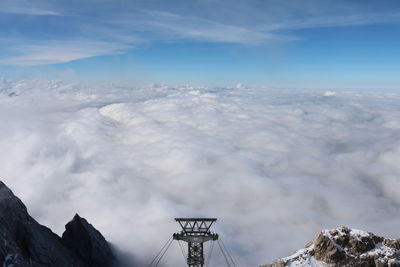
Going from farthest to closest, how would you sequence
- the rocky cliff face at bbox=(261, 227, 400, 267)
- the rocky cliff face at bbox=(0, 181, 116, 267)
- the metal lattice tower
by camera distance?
the rocky cliff face at bbox=(0, 181, 116, 267) < the metal lattice tower < the rocky cliff face at bbox=(261, 227, 400, 267)

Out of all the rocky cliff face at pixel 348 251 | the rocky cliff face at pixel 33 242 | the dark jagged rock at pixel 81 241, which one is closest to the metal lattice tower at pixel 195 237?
the rocky cliff face at pixel 348 251

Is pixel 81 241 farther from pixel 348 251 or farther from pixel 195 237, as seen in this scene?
pixel 348 251

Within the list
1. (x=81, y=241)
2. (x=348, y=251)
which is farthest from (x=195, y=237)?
(x=81, y=241)

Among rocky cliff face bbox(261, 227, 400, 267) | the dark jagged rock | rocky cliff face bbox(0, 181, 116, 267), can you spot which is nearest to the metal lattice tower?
rocky cliff face bbox(261, 227, 400, 267)

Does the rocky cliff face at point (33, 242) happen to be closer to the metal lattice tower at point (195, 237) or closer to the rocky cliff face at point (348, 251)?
the metal lattice tower at point (195, 237)

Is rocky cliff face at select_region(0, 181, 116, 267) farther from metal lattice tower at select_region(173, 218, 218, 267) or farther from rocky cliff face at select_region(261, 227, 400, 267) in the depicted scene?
rocky cliff face at select_region(261, 227, 400, 267)

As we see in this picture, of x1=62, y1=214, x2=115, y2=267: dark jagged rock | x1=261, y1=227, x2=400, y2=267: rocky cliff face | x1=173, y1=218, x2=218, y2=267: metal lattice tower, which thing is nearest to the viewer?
x1=261, y1=227, x2=400, y2=267: rocky cliff face

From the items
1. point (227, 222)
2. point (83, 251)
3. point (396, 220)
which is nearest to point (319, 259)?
point (83, 251)

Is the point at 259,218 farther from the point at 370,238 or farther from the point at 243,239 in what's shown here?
the point at 370,238
